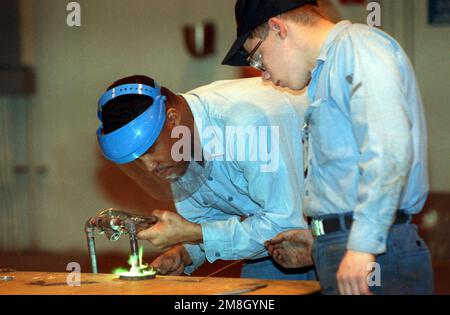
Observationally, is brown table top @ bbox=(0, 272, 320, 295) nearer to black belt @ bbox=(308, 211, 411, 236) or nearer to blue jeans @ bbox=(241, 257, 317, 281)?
black belt @ bbox=(308, 211, 411, 236)

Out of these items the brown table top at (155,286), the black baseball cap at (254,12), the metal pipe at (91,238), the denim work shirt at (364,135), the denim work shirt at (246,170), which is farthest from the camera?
the metal pipe at (91,238)

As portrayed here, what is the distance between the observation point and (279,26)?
107 inches

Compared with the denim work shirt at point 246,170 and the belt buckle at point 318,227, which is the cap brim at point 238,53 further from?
the belt buckle at point 318,227

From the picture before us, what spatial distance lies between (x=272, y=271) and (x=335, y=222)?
117 cm

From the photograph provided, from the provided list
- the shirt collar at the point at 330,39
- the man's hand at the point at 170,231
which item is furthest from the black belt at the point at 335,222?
the man's hand at the point at 170,231

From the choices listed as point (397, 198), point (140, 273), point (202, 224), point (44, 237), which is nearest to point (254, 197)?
point (202, 224)

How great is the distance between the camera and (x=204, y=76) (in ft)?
23.3

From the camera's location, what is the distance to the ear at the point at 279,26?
272 centimetres

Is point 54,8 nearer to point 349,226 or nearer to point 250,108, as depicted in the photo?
point 250,108

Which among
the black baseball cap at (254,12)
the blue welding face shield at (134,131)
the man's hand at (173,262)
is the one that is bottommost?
the man's hand at (173,262)

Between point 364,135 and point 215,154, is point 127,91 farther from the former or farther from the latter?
point 364,135

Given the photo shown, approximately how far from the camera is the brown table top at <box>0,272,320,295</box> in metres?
2.83

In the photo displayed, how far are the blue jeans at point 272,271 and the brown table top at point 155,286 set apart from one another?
0.57 m
